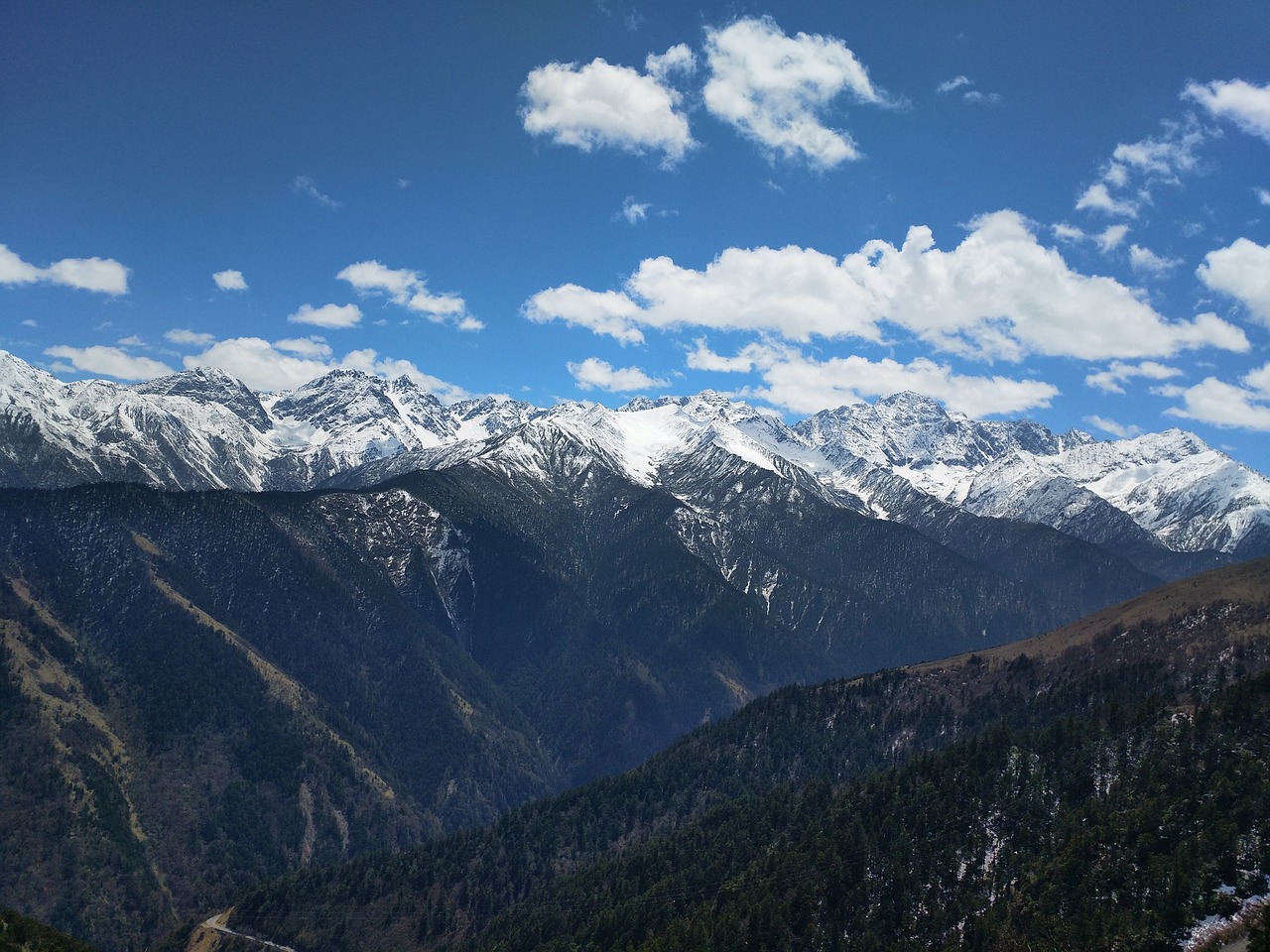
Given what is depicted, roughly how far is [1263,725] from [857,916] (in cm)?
8680

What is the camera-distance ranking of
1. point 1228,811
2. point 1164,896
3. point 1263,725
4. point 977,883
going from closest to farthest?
point 1164,896 → point 1228,811 → point 977,883 → point 1263,725

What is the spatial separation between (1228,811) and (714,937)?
306ft

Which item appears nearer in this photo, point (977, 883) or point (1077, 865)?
point (1077, 865)

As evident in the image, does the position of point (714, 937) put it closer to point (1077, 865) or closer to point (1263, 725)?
point (1077, 865)

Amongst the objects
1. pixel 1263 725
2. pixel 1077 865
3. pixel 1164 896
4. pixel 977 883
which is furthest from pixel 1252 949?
pixel 1263 725

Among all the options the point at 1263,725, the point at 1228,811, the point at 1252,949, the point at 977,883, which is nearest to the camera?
the point at 1252,949

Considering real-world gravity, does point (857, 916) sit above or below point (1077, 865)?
below

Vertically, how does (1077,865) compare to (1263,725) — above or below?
below

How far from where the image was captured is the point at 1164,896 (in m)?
155

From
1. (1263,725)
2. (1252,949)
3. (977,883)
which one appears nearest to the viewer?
(1252,949)

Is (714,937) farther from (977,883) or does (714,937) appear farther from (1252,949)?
(1252,949)

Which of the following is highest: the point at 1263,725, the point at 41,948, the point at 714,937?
the point at 1263,725

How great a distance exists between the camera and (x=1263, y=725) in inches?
7844

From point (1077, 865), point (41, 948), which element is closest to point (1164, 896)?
point (1077, 865)
